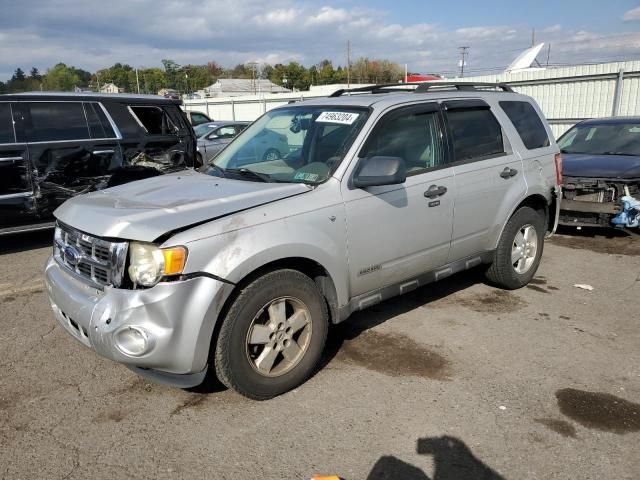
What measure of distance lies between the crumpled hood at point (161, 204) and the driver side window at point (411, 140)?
770 millimetres

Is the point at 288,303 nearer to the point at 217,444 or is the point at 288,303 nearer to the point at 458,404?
the point at 217,444

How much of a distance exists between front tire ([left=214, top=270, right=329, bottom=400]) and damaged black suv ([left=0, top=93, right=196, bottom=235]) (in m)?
4.77

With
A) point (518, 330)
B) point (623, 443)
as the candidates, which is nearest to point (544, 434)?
point (623, 443)

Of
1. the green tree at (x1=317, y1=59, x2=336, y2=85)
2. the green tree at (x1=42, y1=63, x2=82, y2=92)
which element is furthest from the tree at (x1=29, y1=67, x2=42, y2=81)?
the green tree at (x1=317, y1=59, x2=336, y2=85)

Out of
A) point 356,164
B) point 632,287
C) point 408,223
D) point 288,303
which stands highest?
point 356,164

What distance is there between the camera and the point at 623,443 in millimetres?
2924

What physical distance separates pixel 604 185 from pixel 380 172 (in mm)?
4985

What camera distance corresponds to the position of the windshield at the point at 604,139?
814cm

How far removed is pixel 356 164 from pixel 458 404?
1720 mm

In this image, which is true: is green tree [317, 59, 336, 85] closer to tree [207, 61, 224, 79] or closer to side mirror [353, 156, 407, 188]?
tree [207, 61, 224, 79]

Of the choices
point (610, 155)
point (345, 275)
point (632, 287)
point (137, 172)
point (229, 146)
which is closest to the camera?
point (345, 275)

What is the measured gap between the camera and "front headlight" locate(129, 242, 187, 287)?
2842mm

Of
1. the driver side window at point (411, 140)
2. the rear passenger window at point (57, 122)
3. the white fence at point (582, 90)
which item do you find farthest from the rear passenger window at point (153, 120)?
the white fence at point (582, 90)

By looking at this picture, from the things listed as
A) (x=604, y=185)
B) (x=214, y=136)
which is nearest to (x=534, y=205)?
(x=604, y=185)
